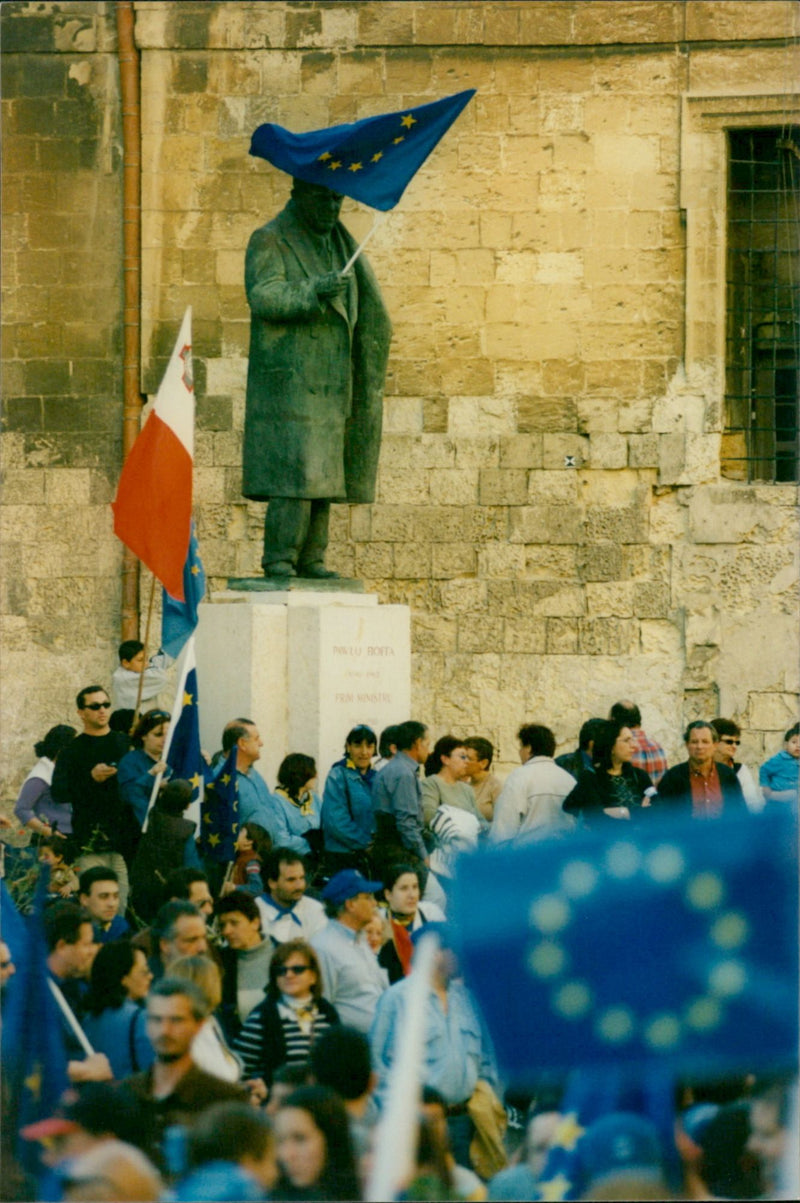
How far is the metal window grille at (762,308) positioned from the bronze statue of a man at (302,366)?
474cm

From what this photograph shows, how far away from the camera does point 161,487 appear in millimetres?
8586

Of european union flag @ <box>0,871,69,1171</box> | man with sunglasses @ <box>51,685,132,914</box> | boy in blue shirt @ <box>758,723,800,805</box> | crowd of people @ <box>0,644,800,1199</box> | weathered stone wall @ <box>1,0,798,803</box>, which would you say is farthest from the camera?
weathered stone wall @ <box>1,0,798,803</box>

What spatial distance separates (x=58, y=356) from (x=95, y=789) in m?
5.53

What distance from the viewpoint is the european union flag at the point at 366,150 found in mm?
8508

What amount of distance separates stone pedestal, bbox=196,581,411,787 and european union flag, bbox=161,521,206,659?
4.0 inches

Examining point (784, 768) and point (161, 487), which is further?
point (784, 768)

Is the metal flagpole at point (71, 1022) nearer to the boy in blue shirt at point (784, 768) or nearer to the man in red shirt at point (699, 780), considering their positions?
the man in red shirt at point (699, 780)

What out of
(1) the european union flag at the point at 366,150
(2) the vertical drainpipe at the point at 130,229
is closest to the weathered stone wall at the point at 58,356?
(2) the vertical drainpipe at the point at 130,229

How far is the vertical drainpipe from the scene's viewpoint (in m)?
13.0

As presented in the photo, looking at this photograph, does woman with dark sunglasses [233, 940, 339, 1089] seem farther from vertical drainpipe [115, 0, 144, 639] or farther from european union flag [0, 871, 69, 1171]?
vertical drainpipe [115, 0, 144, 639]

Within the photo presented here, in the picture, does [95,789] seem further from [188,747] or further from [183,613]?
[183,613]

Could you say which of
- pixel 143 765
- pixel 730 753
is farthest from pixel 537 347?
pixel 143 765

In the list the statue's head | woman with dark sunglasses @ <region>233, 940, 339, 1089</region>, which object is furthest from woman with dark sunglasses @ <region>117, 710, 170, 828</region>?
woman with dark sunglasses @ <region>233, 940, 339, 1089</region>

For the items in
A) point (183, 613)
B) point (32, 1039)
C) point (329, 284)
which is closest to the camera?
point (32, 1039)
